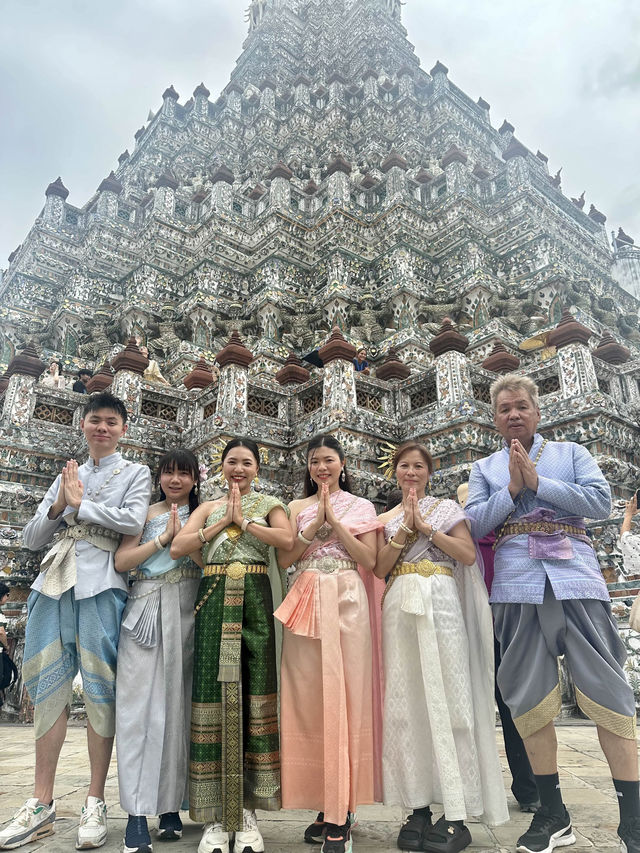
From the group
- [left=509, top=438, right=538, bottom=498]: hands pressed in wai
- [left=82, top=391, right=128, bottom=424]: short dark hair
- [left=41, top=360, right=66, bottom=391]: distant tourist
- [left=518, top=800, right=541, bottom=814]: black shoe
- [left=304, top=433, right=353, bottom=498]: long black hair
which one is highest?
[left=41, top=360, right=66, bottom=391]: distant tourist

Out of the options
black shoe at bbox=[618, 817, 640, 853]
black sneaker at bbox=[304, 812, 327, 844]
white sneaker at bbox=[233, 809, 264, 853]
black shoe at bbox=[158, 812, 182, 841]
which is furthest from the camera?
black shoe at bbox=[158, 812, 182, 841]

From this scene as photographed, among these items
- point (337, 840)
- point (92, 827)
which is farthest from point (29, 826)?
point (337, 840)

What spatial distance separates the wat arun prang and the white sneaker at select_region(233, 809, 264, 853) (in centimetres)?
573

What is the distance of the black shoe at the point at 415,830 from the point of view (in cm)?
256

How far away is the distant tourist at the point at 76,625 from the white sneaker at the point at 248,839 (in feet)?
2.12

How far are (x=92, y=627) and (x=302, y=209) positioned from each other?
2033cm

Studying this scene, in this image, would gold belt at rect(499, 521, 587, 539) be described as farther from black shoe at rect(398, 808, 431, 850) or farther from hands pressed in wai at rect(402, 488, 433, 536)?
black shoe at rect(398, 808, 431, 850)

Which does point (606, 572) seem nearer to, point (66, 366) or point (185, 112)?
point (66, 366)

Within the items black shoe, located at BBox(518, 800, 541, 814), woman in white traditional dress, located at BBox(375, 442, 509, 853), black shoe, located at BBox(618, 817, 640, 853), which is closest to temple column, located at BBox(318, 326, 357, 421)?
woman in white traditional dress, located at BBox(375, 442, 509, 853)

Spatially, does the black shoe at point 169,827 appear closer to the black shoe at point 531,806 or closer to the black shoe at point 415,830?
the black shoe at point 415,830

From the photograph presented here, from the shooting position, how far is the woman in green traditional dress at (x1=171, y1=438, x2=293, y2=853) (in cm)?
262

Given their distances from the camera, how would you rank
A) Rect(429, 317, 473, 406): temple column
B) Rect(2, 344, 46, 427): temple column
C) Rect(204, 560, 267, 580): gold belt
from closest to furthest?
Rect(204, 560, 267, 580): gold belt → Rect(429, 317, 473, 406): temple column → Rect(2, 344, 46, 427): temple column

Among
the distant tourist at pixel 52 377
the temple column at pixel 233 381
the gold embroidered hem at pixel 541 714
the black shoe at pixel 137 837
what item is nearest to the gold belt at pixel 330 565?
the gold embroidered hem at pixel 541 714

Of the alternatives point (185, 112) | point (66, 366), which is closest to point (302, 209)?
point (66, 366)
